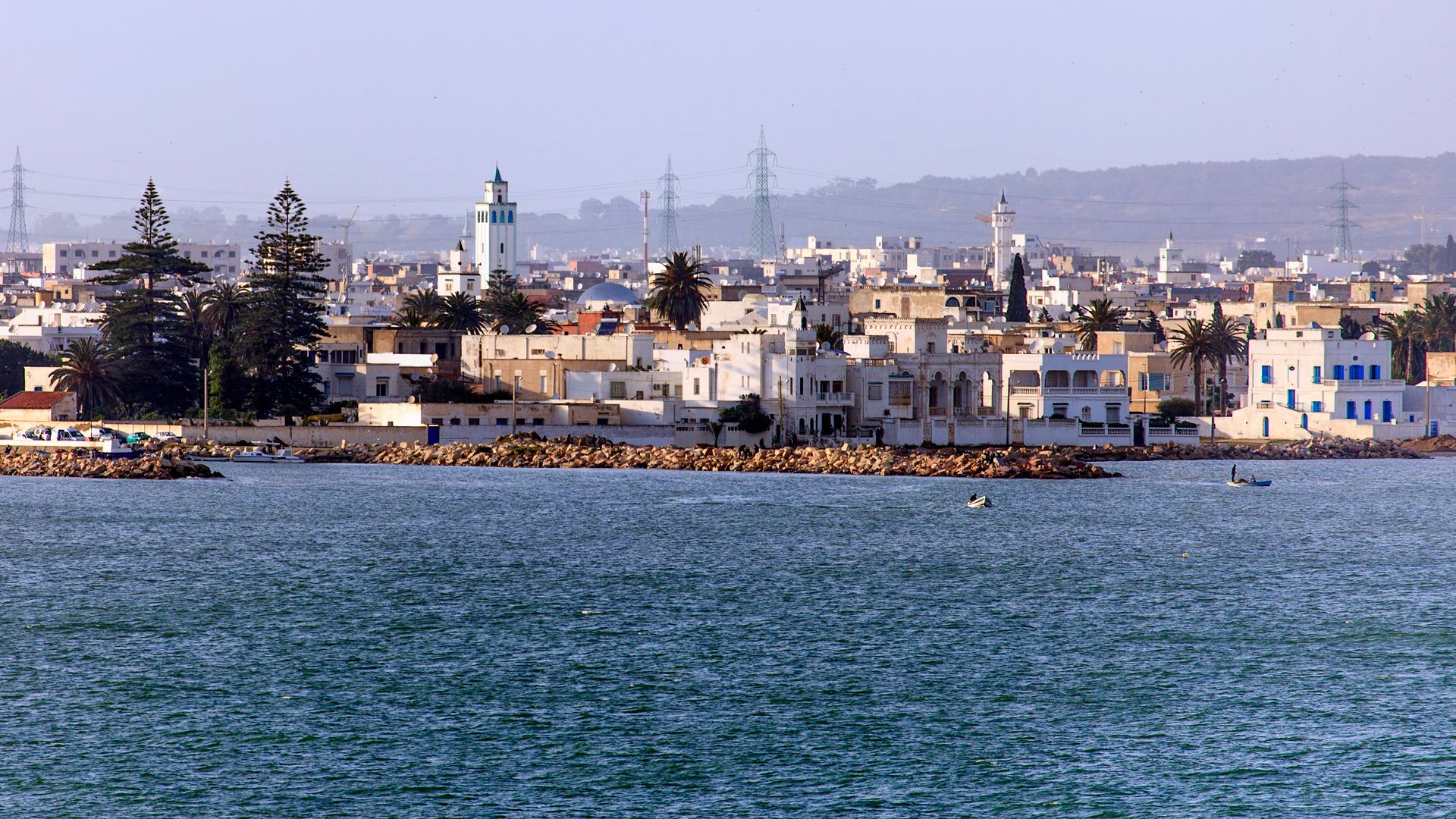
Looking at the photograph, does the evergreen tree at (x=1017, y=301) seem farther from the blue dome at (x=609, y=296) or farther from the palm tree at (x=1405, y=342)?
the blue dome at (x=609, y=296)

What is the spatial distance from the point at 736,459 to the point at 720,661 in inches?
1643

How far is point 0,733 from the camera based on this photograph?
27828mm

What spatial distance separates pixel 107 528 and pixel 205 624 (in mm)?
18673

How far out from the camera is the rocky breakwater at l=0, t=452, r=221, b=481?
7188cm

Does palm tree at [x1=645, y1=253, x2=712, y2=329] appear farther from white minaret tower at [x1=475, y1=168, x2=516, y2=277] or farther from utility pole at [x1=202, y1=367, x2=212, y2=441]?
white minaret tower at [x1=475, y1=168, x2=516, y2=277]

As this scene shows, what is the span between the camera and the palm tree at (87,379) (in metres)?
Answer: 82.6

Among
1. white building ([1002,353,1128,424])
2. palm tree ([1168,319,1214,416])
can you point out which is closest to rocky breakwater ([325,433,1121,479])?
white building ([1002,353,1128,424])

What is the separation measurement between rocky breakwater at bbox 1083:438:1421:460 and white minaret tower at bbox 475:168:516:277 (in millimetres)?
100279

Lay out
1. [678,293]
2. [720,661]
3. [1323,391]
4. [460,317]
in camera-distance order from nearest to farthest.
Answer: [720,661] < [1323,391] < [460,317] < [678,293]

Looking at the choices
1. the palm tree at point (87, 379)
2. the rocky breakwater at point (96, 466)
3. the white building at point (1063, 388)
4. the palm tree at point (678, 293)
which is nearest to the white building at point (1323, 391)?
the white building at point (1063, 388)

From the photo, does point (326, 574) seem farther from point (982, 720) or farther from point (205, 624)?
point (982, 720)

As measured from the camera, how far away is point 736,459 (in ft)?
247

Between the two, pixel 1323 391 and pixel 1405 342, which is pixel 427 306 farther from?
pixel 1405 342

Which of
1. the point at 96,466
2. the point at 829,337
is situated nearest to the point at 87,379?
the point at 96,466
